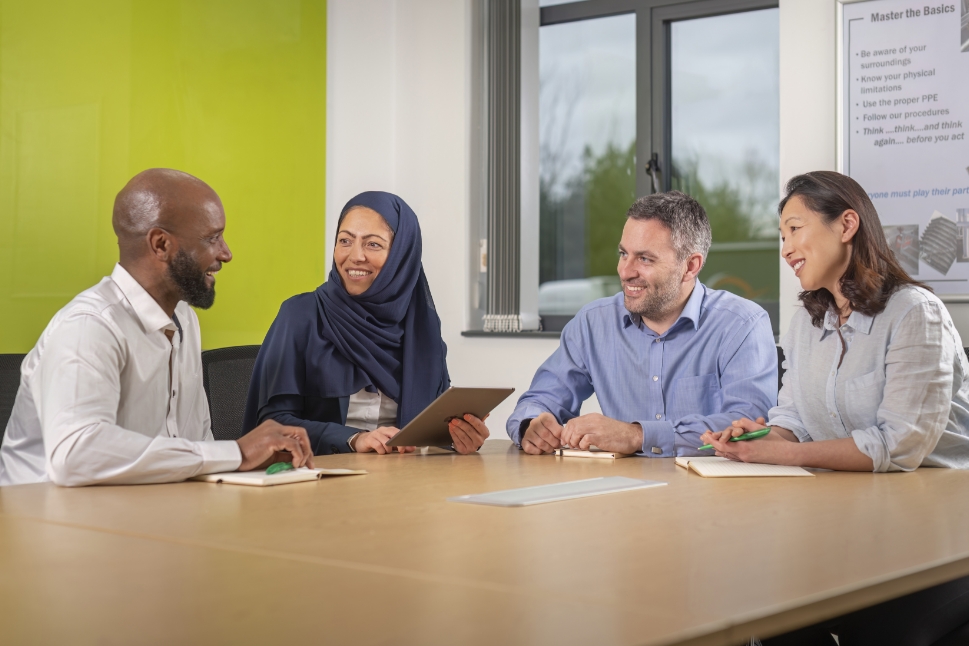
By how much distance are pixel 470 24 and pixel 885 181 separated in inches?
83.2

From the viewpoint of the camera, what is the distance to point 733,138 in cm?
434

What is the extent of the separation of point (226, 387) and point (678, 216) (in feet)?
5.06

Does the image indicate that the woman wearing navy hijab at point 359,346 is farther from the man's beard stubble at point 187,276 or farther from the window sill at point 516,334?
the window sill at point 516,334

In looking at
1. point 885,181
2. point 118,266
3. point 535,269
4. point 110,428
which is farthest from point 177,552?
Answer: point 535,269

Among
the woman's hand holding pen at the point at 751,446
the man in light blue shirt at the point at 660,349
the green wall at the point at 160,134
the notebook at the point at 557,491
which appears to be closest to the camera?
the notebook at the point at 557,491

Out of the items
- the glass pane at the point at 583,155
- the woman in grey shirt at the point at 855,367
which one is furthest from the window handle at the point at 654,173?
the woman in grey shirt at the point at 855,367

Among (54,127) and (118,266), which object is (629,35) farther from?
(118,266)

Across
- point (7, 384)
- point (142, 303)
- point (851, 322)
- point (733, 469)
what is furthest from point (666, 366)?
point (7, 384)

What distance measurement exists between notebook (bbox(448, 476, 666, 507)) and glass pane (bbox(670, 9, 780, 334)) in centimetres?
Answer: 249

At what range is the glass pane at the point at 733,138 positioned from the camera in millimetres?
4219

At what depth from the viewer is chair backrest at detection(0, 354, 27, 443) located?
2.55 meters

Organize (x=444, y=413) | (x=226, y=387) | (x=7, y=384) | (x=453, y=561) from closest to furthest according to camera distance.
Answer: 1. (x=453, y=561)
2. (x=444, y=413)
3. (x=7, y=384)
4. (x=226, y=387)

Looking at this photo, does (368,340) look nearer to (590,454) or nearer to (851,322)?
(590,454)

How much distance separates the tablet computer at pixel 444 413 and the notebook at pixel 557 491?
1.54 ft
